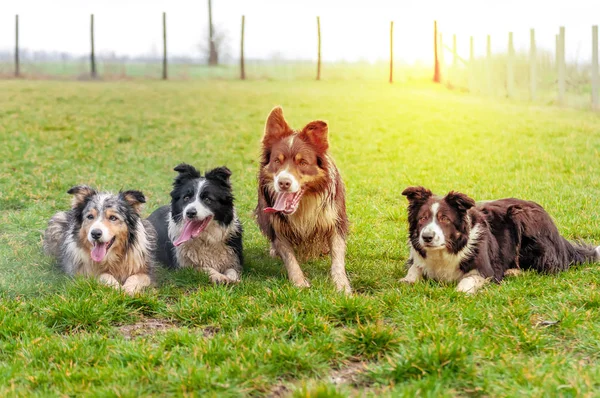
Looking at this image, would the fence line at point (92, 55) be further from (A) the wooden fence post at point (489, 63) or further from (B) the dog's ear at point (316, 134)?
(B) the dog's ear at point (316, 134)

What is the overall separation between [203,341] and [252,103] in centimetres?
2114

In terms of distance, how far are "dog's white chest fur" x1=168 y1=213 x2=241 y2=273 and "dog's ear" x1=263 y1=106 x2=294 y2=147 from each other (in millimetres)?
1136

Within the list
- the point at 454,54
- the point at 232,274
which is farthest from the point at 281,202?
the point at 454,54

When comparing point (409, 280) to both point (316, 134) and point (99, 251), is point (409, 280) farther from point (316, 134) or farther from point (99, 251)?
point (99, 251)

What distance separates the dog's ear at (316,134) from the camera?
21.6ft

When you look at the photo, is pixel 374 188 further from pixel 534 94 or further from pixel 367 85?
pixel 367 85

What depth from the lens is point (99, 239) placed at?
6.31m

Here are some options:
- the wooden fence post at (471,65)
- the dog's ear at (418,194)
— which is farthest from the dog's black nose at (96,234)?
the wooden fence post at (471,65)

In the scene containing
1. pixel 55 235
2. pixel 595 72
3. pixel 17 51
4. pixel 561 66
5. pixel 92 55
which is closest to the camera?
pixel 55 235

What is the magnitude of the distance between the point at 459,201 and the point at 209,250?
8.98ft

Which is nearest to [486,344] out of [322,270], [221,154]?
[322,270]

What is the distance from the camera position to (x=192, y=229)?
7.04 meters

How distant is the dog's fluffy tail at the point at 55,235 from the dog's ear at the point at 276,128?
261cm

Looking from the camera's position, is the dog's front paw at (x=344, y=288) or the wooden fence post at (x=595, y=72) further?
the wooden fence post at (x=595, y=72)
